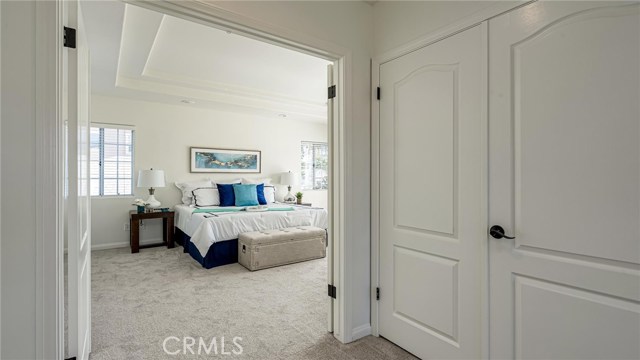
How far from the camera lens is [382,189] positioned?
7.13ft

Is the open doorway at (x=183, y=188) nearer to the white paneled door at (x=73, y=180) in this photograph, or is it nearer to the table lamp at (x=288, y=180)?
the table lamp at (x=288, y=180)

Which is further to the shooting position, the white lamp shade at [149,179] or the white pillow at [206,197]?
the white pillow at [206,197]

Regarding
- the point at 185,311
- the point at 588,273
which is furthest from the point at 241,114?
the point at 588,273

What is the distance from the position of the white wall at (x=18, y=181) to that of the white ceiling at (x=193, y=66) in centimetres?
157

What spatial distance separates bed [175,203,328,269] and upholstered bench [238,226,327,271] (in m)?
0.13

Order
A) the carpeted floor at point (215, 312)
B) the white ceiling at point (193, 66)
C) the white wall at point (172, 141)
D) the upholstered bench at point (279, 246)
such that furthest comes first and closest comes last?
the white wall at point (172, 141) < the upholstered bench at point (279, 246) < the white ceiling at point (193, 66) < the carpeted floor at point (215, 312)

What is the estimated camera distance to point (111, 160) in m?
Answer: 4.86

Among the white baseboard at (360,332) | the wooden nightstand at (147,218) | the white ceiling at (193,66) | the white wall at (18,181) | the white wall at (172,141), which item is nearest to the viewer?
the white wall at (18,181)

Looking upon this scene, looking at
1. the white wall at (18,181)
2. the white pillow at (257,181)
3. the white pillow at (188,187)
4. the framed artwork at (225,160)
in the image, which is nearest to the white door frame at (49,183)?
the white wall at (18,181)

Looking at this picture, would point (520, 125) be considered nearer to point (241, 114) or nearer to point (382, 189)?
point (382, 189)

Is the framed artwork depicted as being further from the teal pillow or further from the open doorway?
the teal pillow

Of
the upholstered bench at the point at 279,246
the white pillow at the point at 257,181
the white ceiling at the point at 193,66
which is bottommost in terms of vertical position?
the upholstered bench at the point at 279,246

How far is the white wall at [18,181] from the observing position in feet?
3.39

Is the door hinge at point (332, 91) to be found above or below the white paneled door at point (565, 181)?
above
